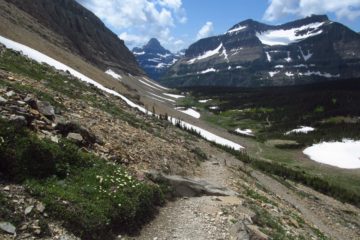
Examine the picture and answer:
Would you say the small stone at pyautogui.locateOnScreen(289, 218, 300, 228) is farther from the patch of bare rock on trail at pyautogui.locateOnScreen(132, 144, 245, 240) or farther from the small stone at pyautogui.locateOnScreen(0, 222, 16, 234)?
the small stone at pyautogui.locateOnScreen(0, 222, 16, 234)

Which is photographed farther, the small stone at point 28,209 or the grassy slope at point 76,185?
the grassy slope at point 76,185

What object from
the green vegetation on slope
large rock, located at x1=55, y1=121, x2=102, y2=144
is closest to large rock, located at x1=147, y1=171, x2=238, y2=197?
the green vegetation on slope

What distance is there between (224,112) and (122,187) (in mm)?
157144

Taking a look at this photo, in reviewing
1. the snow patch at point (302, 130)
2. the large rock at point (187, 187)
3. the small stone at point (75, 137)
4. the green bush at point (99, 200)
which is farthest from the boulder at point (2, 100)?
the snow patch at point (302, 130)

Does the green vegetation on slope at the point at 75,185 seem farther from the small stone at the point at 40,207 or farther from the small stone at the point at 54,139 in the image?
the small stone at the point at 54,139

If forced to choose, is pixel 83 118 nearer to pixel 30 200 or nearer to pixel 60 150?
pixel 60 150

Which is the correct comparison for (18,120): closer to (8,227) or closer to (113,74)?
(8,227)

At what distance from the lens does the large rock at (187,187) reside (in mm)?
21188

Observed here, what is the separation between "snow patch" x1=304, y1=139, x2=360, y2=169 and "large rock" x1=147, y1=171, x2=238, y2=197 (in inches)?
2373

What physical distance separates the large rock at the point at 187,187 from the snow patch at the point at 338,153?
60.3m

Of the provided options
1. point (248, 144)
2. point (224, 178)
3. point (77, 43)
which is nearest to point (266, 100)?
point (77, 43)

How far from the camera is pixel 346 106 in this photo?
150 metres

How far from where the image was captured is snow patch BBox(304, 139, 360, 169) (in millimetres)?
79550

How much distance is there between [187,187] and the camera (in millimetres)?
21875
